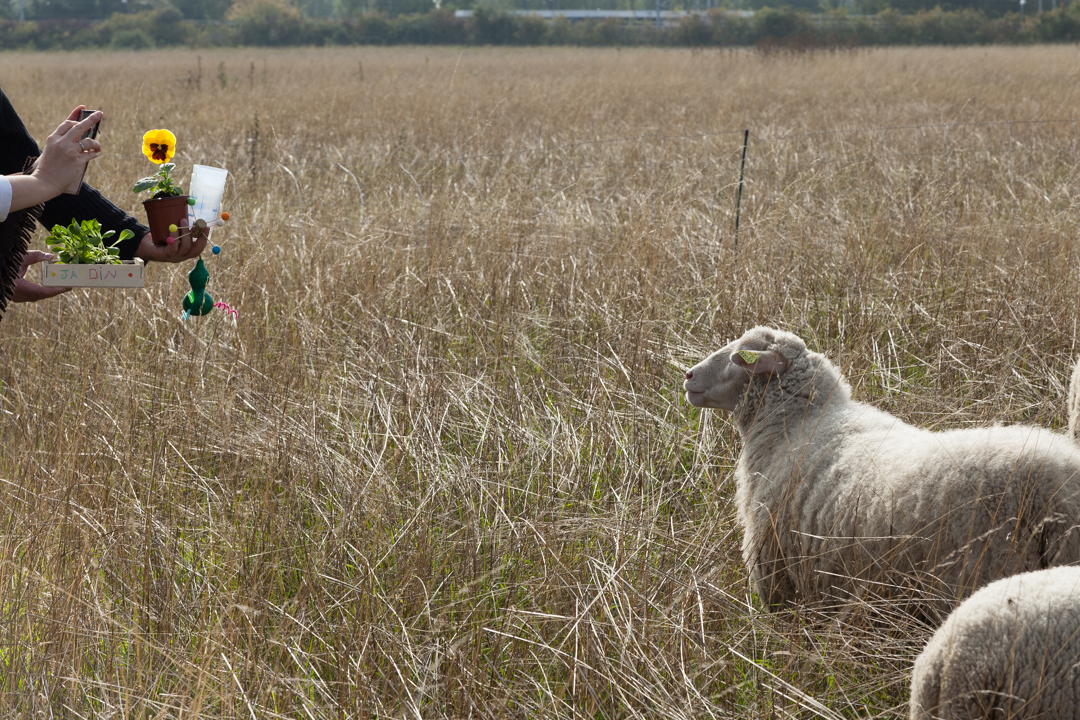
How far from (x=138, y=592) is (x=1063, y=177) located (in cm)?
650

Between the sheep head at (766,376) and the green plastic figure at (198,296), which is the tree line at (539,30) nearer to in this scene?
the sheep head at (766,376)

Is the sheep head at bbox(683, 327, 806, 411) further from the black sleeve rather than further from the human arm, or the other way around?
the human arm

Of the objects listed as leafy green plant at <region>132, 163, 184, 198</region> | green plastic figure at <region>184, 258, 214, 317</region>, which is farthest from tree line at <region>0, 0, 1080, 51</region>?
leafy green plant at <region>132, 163, 184, 198</region>

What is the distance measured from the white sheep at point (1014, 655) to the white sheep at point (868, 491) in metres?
0.37

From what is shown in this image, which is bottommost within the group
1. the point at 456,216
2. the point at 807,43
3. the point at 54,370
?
the point at 54,370

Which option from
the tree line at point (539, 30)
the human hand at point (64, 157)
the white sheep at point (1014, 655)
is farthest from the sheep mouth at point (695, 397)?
the tree line at point (539, 30)

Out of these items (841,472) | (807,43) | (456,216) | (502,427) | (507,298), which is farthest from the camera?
(807,43)

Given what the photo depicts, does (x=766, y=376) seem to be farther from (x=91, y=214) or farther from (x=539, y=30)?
(x=539, y=30)

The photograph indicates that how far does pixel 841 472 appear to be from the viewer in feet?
6.87

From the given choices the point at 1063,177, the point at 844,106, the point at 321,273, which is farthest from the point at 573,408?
the point at 844,106

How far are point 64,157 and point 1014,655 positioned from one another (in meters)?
1.74

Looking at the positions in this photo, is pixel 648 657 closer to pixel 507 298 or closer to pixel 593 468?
pixel 593 468

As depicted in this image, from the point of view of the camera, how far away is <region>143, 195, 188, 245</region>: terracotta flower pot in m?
1.91

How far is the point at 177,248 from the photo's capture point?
1936mm
